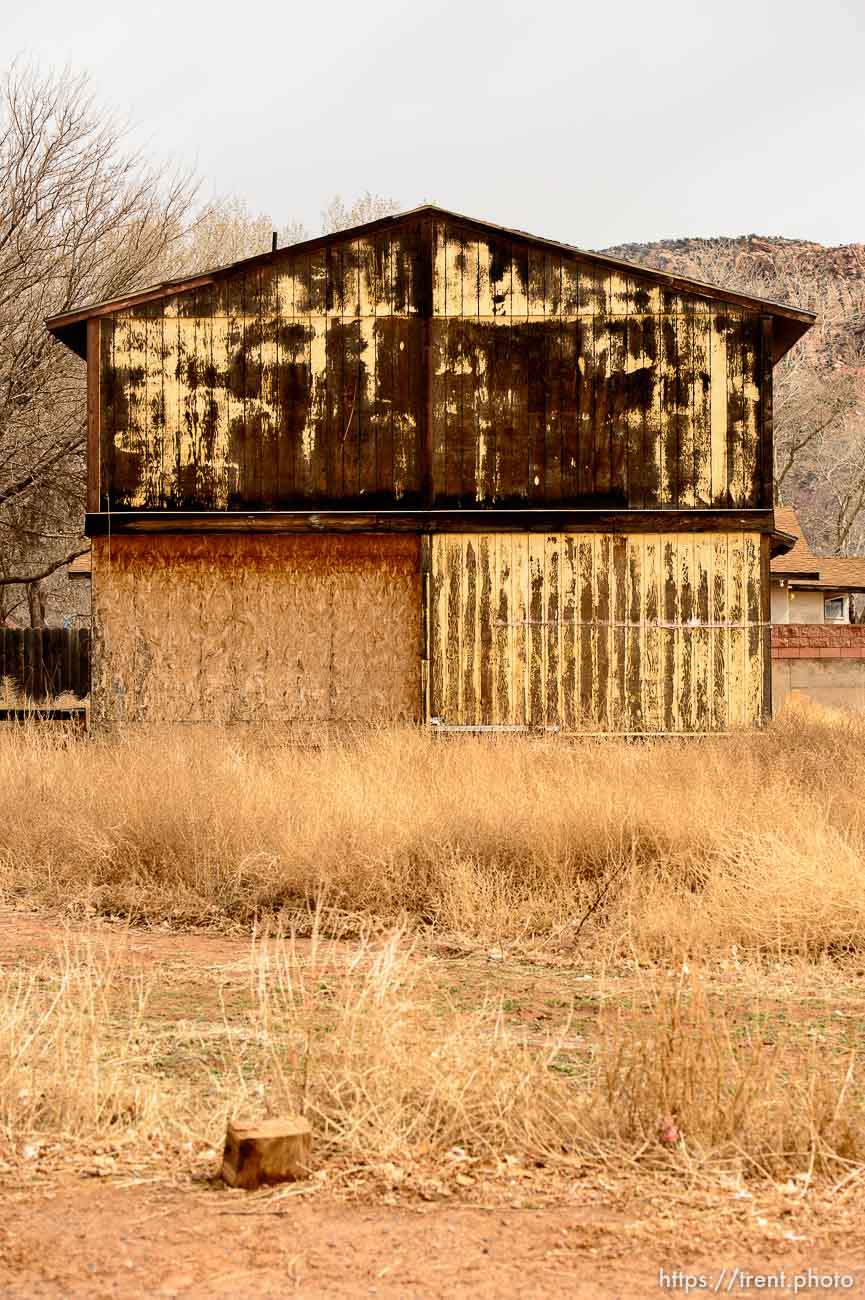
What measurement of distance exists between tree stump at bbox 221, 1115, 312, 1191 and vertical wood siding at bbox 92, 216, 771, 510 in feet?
39.4

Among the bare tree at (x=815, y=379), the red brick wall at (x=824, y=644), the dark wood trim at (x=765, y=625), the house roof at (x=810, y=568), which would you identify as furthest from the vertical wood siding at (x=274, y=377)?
the bare tree at (x=815, y=379)

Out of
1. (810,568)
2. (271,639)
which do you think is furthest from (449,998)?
(810,568)

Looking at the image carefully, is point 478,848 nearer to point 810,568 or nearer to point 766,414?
point 766,414

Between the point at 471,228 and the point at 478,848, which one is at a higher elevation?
the point at 471,228

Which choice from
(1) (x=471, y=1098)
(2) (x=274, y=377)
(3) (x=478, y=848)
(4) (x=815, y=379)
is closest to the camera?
(1) (x=471, y=1098)

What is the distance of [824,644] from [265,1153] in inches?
886

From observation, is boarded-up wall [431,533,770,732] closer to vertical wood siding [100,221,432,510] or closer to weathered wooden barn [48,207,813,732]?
weathered wooden barn [48,207,813,732]

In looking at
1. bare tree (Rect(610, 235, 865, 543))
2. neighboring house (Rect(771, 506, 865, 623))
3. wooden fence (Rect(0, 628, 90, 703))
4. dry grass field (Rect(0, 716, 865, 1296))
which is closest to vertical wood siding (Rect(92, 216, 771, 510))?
dry grass field (Rect(0, 716, 865, 1296))

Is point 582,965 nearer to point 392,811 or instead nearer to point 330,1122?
point 392,811

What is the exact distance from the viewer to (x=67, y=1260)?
376 cm

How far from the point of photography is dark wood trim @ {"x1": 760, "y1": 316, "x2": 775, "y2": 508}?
51.5 feet

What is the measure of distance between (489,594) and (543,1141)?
11.5 m

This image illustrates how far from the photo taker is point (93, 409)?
16.1m

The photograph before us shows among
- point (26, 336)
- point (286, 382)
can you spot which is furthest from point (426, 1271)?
point (26, 336)
